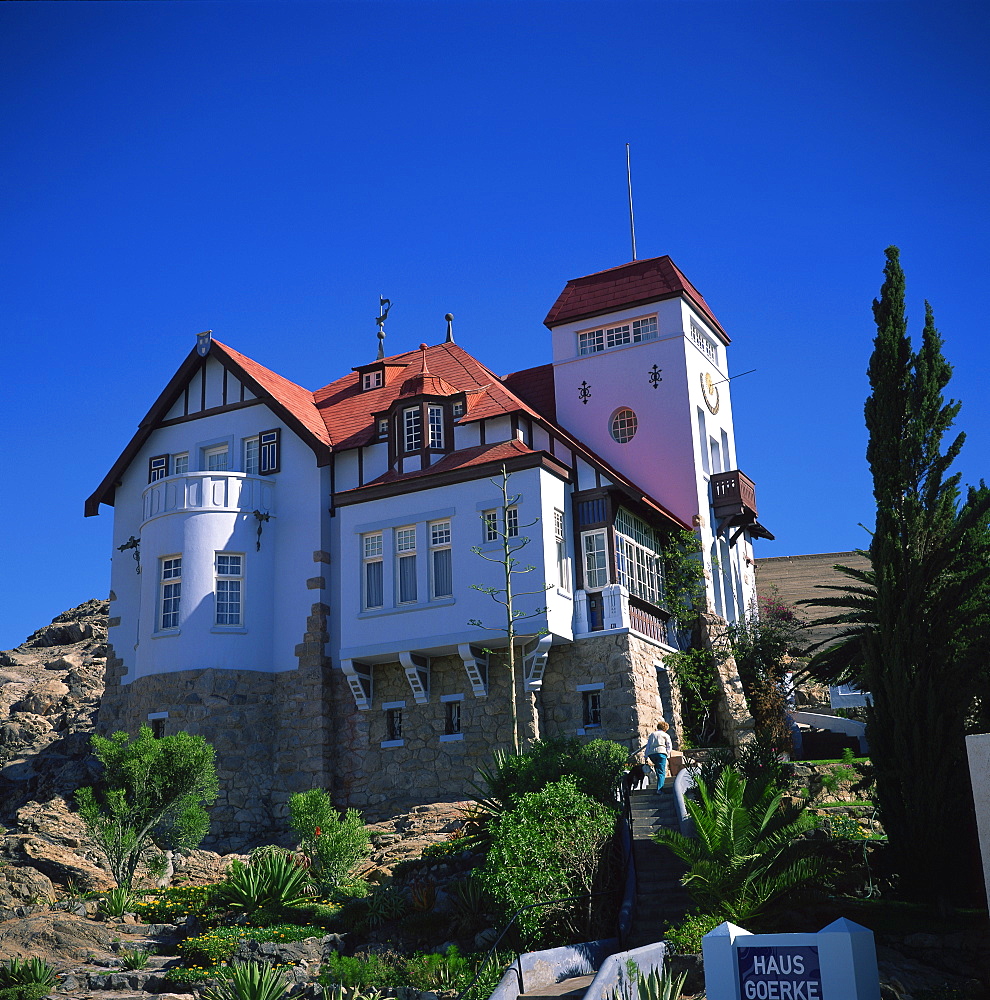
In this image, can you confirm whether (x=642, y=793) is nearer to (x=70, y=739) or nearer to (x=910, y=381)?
(x=910, y=381)

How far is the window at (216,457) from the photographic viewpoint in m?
34.2

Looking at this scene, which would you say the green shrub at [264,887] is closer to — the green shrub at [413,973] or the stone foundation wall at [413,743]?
the green shrub at [413,973]

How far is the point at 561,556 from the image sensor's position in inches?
1162

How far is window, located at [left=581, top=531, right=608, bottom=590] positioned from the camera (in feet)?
97.2

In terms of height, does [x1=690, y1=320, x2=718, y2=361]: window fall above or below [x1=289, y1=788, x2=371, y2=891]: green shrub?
above

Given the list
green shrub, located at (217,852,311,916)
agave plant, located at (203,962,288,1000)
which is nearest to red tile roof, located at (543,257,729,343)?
green shrub, located at (217,852,311,916)

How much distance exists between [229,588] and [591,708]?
9999 millimetres

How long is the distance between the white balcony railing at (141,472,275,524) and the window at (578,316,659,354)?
1007 cm

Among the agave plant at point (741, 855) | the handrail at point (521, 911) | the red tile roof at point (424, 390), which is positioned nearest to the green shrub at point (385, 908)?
the handrail at point (521, 911)

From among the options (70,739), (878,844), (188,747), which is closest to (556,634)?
(188,747)

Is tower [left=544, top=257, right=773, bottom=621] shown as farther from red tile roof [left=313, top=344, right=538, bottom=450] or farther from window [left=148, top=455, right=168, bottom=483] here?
window [left=148, top=455, right=168, bottom=483]

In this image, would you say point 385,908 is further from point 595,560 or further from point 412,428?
point 412,428

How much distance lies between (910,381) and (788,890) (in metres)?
8.15

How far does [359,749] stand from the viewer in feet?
100
